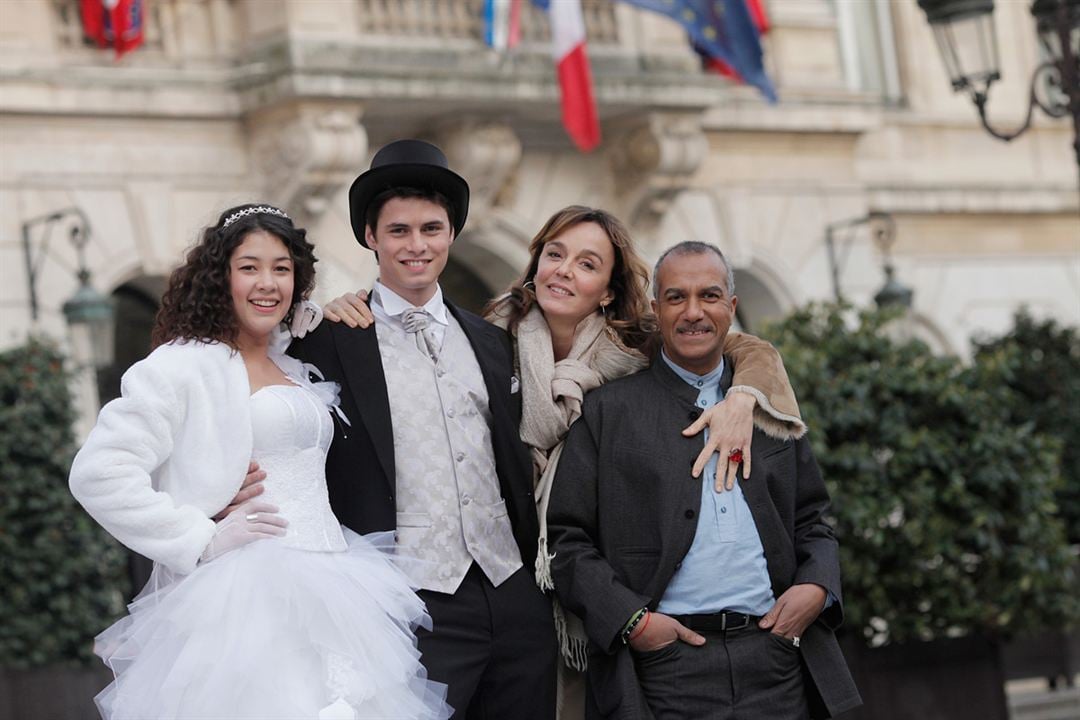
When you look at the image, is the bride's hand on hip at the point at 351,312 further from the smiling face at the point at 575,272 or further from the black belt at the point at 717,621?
the black belt at the point at 717,621

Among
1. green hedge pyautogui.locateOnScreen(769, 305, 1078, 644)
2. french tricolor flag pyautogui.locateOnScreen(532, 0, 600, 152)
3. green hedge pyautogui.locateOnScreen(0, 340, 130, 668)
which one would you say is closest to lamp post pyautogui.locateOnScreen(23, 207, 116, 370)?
green hedge pyautogui.locateOnScreen(0, 340, 130, 668)

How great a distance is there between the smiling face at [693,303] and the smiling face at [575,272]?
218 mm

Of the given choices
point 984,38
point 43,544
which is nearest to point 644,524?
point 984,38

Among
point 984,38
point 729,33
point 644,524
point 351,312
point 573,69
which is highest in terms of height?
point 729,33

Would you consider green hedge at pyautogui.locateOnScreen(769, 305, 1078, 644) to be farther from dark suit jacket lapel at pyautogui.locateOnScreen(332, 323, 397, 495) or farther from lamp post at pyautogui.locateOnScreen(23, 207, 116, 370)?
dark suit jacket lapel at pyautogui.locateOnScreen(332, 323, 397, 495)

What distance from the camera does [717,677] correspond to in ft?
18.5

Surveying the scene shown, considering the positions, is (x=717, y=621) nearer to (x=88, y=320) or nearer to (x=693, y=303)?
(x=693, y=303)

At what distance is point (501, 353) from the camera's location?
19.6 ft

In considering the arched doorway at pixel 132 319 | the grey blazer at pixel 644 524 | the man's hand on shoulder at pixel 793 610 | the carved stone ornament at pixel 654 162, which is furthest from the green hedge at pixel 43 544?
the man's hand on shoulder at pixel 793 610

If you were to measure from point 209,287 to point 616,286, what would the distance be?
4.39 feet

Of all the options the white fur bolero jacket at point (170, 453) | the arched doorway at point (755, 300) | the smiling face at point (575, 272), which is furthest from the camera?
the arched doorway at point (755, 300)

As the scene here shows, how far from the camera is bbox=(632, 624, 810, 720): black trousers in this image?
5.64 metres

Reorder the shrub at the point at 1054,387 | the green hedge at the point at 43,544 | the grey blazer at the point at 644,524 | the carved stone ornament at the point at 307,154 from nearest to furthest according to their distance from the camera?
the grey blazer at the point at 644,524 < the green hedge at the point at 43,544 < the shrub at the point at 1054,387 < the carved stone ornament at the point at 307,154

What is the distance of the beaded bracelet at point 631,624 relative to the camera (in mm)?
5570
